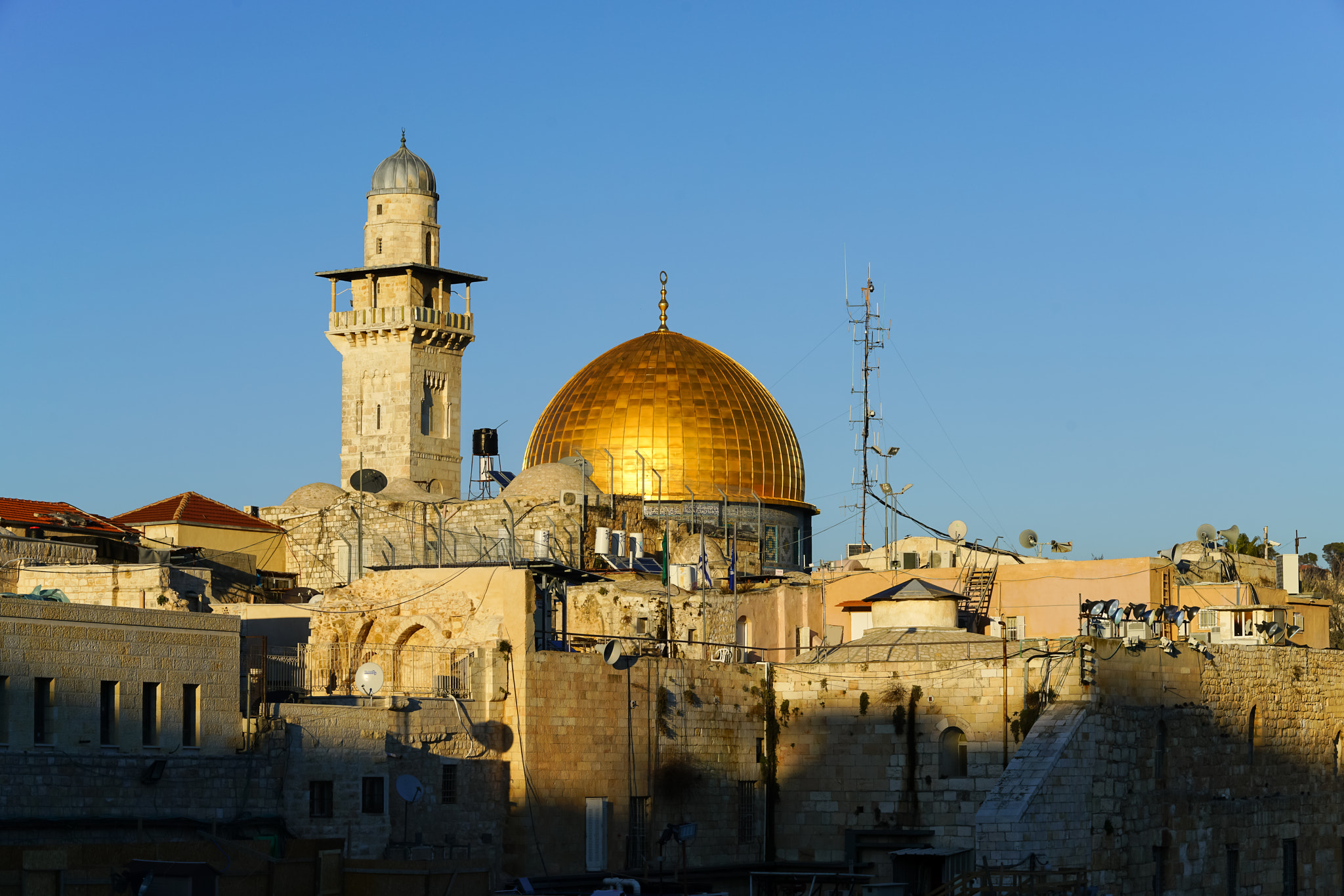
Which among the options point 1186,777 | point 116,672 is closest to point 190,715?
point 116,672

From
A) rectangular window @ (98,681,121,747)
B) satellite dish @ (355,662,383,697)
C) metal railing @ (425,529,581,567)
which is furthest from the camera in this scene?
metal railing @ (425,529,581,567)

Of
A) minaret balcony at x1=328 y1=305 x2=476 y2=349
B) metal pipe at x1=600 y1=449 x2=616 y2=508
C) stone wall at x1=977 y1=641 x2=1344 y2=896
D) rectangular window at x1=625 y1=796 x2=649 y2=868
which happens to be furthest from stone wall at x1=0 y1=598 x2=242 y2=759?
minaret balcony at x1=328 y1=305 x2=476 y2=349

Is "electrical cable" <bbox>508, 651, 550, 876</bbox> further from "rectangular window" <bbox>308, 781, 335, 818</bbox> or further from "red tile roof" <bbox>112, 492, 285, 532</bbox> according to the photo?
"red tile roof" <bbox>112, 492, 285, 532</bbox>

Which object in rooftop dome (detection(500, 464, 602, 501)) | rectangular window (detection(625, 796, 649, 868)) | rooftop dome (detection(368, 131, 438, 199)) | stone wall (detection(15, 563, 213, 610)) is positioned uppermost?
rooftop dome (detection(368, 131, 438, 199))

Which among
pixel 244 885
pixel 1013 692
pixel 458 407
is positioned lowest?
pixel 244 885

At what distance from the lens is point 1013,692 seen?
1183 inches

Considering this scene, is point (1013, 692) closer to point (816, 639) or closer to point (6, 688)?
point (816, 639)

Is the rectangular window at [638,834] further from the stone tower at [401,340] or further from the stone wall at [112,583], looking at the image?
the stone tower at [401,340]

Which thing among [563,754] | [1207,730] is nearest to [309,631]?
[563,754]

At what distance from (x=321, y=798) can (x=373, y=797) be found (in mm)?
820

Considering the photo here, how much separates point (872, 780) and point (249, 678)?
35.4ft

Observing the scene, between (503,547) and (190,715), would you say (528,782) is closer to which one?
(190,715)

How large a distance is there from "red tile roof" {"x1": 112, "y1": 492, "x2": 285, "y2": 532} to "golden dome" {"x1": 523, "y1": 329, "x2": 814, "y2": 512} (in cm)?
710

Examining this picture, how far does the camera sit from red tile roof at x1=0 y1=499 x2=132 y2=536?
34219 mm
